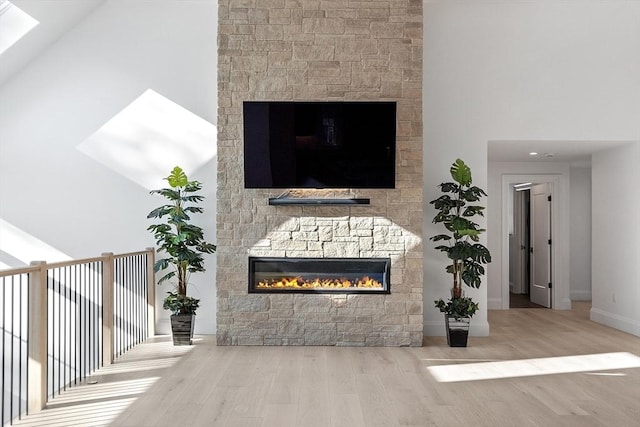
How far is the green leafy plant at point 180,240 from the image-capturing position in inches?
220

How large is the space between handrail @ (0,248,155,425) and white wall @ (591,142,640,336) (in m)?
5.25

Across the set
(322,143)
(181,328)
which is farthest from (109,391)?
(322,143)

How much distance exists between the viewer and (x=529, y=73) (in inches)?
245

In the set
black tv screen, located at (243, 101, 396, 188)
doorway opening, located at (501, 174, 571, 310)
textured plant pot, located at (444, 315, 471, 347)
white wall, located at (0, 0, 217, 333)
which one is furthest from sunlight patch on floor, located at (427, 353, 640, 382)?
doorway opening, located at (501, 174, 571, 310)

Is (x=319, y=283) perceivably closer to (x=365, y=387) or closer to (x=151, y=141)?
(x=365, y=387)

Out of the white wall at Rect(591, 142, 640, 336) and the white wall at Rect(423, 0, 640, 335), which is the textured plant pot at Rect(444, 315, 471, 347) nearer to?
the white wall at Rect(423, 0, 640, 335)

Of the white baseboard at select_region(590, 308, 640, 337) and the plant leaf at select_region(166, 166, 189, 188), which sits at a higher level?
the plant leaf at select_region(166, 166, 189, 188)

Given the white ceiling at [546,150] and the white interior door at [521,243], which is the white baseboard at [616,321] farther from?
the white interior door at [521,243]

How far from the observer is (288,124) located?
5.50 metres

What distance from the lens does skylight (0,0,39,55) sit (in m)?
5.68

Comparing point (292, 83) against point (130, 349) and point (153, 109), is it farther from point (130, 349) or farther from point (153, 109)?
point (130, 349)

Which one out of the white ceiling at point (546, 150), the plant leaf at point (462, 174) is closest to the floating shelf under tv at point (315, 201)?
the plant leaf at point (462, 174)

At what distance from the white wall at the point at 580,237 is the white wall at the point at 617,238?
222 centimetres

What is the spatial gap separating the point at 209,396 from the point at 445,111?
396 cm
